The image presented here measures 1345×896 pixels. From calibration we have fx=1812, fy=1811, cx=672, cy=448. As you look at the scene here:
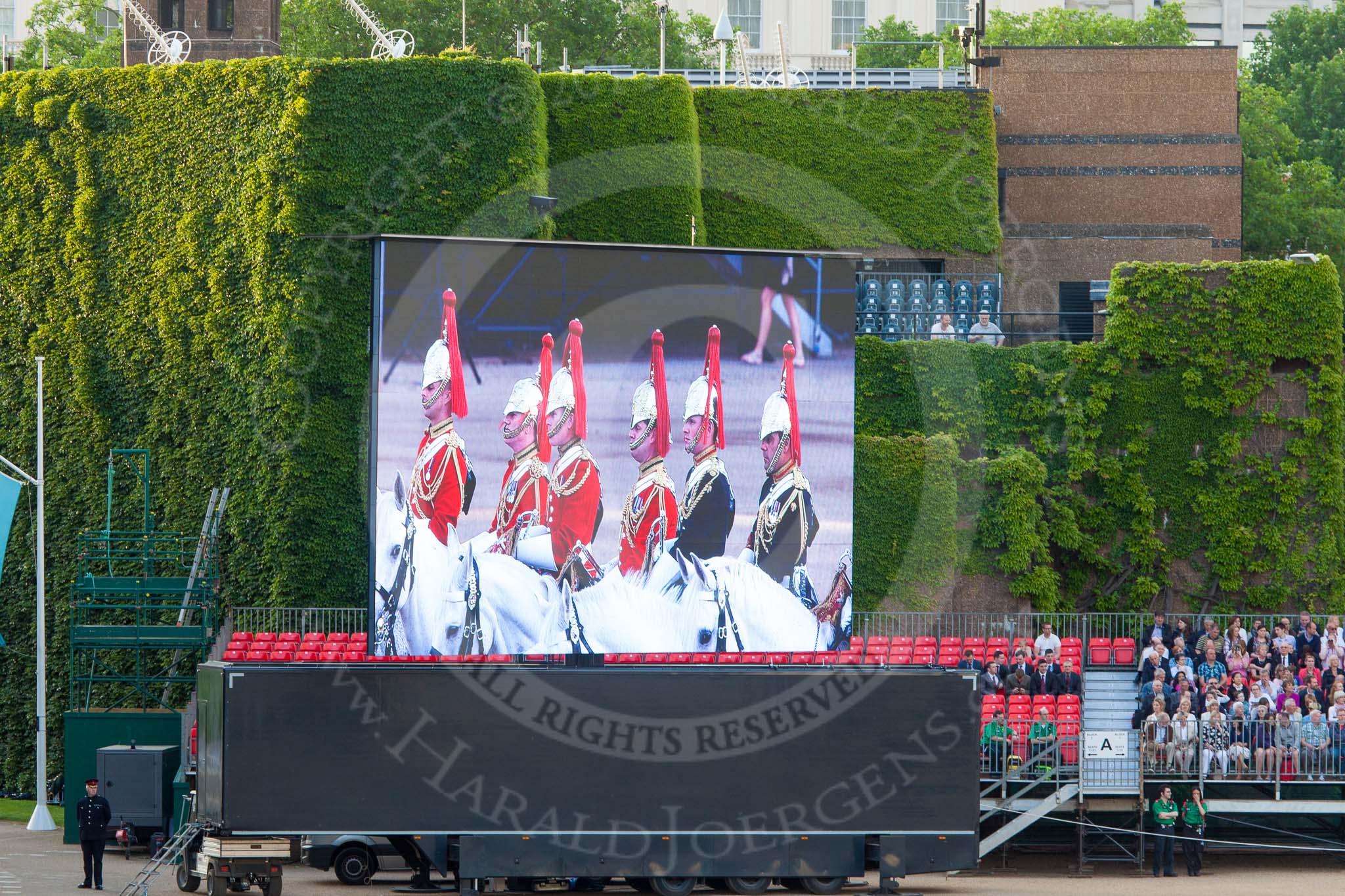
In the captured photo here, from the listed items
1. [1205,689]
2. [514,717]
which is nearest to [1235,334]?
[1205,689]

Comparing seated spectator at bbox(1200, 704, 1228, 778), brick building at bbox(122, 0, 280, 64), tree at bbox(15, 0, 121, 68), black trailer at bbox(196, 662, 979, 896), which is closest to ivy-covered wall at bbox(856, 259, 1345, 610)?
seated spectator at bbox(1200, 704, 1228, 778)

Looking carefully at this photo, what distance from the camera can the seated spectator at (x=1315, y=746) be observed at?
27.5 metres

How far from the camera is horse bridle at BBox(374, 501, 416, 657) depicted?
90.3 feet

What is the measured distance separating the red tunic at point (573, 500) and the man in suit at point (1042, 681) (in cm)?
728

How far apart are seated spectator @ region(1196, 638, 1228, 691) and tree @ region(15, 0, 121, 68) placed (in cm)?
4079

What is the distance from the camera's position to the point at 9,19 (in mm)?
95562

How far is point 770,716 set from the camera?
23.7 meters

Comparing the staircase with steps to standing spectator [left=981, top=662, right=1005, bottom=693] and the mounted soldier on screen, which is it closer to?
standing spectator [left=981, top=662, right=1005, bottom=693]

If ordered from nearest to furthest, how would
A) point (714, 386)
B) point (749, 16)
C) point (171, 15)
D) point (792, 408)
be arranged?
point (714, 386) < point (792, 408) < point (171, 15) < point (749, 16)

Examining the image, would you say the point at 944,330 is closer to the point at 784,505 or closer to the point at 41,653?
the point at 784,505

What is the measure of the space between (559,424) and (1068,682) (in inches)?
352

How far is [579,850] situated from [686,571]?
603 cm

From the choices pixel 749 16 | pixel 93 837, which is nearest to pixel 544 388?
pixel 93 837

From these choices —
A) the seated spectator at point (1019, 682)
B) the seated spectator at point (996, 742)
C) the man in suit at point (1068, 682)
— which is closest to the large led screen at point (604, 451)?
the seated spectator at point (1019, 682)
